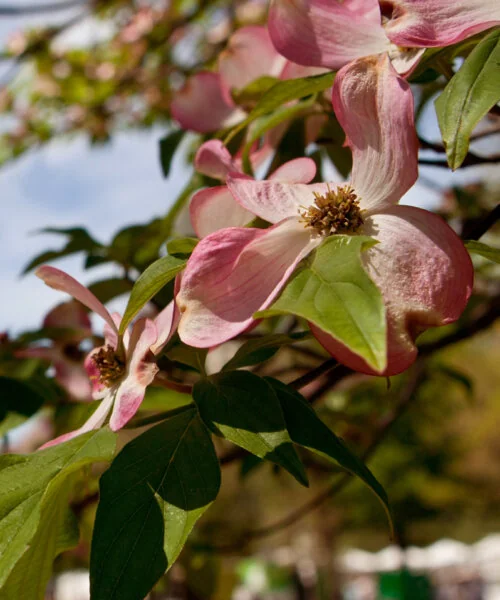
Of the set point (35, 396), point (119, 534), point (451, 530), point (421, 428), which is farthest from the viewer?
point (451, 530)

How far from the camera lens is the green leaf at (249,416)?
1.00 feet

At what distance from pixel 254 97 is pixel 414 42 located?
215 mm

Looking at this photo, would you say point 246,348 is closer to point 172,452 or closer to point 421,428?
point 172,452

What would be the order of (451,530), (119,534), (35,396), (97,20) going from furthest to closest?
(451,530)
(97,20)
(35,396)
(119,534)

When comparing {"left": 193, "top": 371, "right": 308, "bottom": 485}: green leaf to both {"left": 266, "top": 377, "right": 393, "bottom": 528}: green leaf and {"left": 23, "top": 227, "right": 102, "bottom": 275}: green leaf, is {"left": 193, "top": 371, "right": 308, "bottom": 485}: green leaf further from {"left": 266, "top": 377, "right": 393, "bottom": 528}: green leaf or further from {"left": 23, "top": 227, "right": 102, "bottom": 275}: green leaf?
{"left": 23, "top": 227, "right": 102, "bottom": 275}: green leaf

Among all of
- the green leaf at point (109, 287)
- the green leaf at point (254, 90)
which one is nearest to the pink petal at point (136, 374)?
the green leaf at point (254, 90)

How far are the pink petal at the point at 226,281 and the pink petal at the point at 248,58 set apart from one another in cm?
28

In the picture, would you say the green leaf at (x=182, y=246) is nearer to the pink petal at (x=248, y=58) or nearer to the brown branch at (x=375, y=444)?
the pink petal at (x=248, y=58)

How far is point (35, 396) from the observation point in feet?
1.76

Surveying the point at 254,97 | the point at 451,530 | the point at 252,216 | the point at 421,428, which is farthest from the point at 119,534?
the point at 451,530

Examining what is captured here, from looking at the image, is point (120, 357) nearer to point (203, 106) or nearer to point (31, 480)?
point (31, 480)

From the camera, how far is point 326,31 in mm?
399

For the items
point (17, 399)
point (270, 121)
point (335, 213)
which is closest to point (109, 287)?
point (17, 399)

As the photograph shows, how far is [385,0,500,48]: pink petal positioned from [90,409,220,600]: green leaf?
21cm
